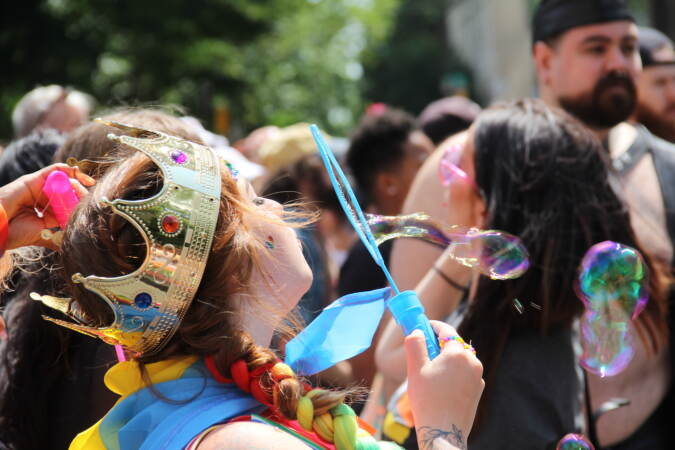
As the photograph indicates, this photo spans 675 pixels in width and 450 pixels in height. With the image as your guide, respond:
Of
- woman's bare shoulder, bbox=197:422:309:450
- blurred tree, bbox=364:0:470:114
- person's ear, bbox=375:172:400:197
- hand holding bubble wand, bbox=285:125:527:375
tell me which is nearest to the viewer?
woman's bare shoulder, bbox=197:422:309:450

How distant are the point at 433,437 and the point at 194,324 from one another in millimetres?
545

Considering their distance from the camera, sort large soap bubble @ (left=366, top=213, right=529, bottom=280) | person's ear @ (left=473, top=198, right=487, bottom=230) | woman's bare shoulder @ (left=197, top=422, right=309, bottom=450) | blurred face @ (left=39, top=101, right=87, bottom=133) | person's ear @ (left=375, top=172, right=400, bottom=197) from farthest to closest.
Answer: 1. person's ear @ (left=375, top=172, right=400, bottom=197)
2. blurred face @ (left=39, top=101, right=87, bottom=133)
3. person's ear @ (left=473, top=198, right=487, bottom=230)
4. large soap bubble @ (left=366, top=213, right=529, bottom=280)
5. woman's bare shoulder @ (left=197, top=422, right=309, bottom=450)

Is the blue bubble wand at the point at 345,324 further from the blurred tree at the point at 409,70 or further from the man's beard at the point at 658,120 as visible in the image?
the blurred tree at the point at 409,70

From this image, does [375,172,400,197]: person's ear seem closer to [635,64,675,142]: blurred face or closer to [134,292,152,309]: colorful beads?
[635,64,675,142]: blurred face

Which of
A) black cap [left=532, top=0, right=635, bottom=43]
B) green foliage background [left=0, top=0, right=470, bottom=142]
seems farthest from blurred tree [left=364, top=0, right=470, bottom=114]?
black cap [left=532, top=0, right=635, bottom=43]

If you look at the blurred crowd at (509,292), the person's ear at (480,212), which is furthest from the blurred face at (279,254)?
the person's ear at (480,212)

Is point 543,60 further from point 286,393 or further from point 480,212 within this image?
point 286,393

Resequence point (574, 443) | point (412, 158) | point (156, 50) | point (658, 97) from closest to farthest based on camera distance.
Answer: point (574, 443), point (658, 97), point (412, 158), point (156, 50)

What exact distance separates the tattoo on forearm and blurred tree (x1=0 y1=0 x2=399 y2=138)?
11.1 metres

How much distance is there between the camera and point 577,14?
3.96 metres

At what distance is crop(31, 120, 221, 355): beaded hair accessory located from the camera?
67.2 inches

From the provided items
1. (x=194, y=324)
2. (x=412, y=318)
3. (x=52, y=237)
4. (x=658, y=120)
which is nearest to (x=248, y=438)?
(x=194, y=324)

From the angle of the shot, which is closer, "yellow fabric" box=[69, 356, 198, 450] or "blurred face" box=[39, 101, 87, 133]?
"yellow fabric" box=[69, 356, 198, 450]

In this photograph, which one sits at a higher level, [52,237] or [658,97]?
[52,237]
